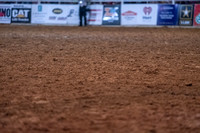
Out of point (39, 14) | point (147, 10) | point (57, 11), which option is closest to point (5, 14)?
point (39, 14)

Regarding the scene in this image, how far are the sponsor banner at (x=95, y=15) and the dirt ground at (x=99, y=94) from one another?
44.5 ft

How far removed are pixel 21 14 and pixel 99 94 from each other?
19.5 m

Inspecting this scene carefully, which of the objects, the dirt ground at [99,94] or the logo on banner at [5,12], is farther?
the logo on banner at [5,12]

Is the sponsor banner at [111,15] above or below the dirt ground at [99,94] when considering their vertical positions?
above

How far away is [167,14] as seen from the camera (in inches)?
747

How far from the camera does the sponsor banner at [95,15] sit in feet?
67.5

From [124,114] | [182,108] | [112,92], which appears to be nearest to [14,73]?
[112,92]

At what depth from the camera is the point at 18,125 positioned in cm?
290

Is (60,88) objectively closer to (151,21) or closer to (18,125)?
(18,125)

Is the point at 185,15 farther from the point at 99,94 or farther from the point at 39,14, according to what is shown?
the point at 99,94

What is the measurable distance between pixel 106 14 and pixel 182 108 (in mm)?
17592

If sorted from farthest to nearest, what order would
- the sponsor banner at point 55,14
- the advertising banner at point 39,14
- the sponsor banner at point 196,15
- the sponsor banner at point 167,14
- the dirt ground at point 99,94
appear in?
the advertising banner at point 39,14
the sponsor banner at point 55,14
the sponsor banner at point 167,14
the sponsor banner at point 196,15
the dirt ground at point 99,94

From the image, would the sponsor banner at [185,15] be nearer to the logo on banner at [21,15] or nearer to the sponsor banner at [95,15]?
the sponsor banner at [95,15]

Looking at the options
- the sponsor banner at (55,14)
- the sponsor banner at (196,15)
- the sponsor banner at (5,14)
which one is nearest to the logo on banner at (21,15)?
the sponsor banner at (5,14)
